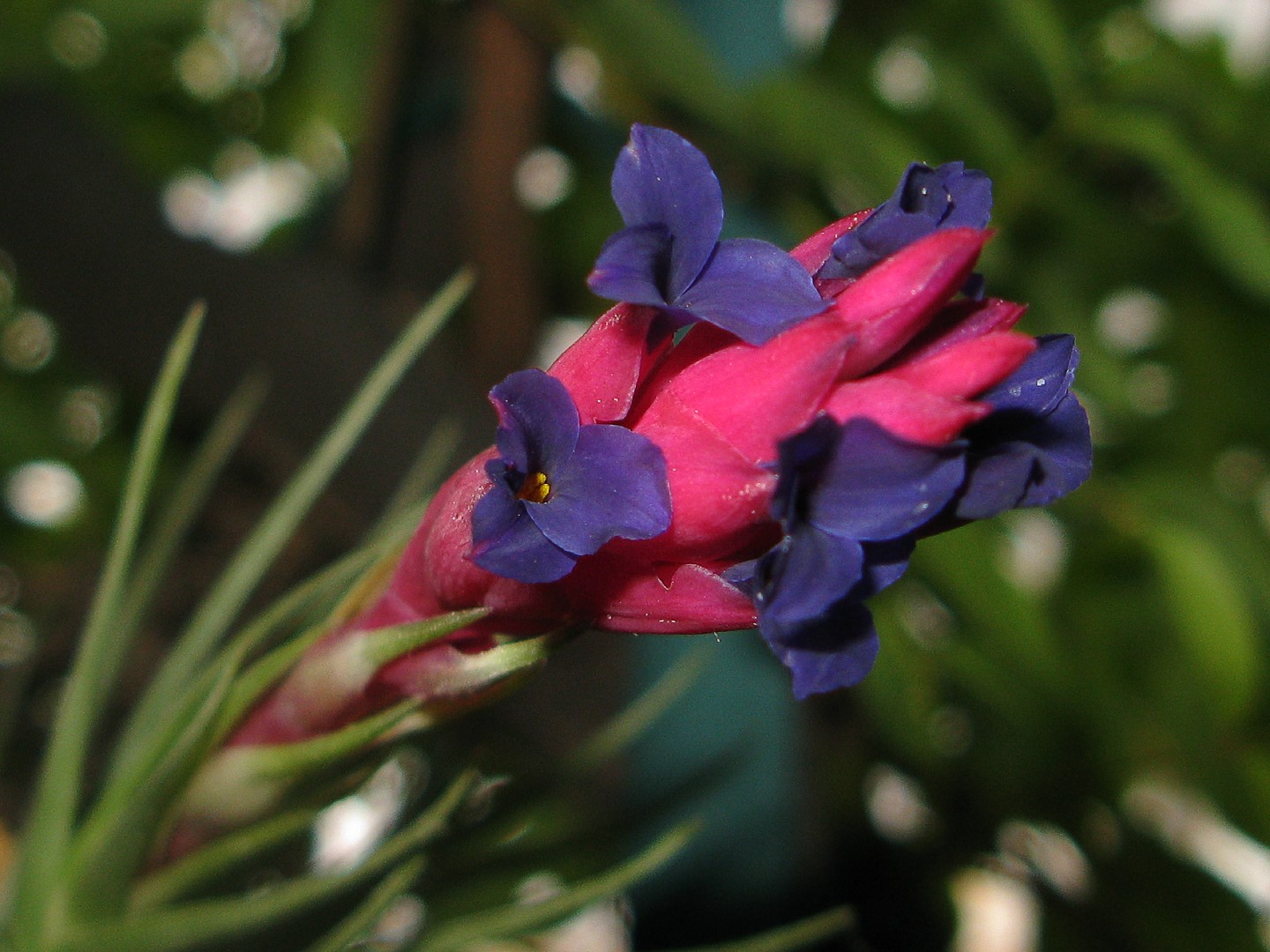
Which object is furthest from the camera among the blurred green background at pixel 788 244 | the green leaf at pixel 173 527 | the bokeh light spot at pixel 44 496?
the bokeh light spot at pixel 44 496

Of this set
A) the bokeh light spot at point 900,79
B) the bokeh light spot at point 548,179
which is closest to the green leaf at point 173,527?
the bokeh light spot at point 548,179

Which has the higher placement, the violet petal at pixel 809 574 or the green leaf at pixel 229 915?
the violet petal at pixel 809 574

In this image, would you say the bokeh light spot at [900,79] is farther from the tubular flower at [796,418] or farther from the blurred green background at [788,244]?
the tubular flower at [796,418]

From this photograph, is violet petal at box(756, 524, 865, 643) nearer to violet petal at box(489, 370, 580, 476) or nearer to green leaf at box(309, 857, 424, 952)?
violet petal at box(489, 370, 580, 476)

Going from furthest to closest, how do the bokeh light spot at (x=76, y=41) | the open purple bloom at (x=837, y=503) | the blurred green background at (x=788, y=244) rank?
the bokeh light spot at (x=76, y=41) → the blurred green background at (x=788, y=244) → the open purple bloom at (x=837, y=503)

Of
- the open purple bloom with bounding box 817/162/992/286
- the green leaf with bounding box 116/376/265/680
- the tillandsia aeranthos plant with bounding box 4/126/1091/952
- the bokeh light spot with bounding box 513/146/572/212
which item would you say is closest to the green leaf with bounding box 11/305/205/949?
the tillandsia aeranthos plant with bounding box 4/126/1091/952

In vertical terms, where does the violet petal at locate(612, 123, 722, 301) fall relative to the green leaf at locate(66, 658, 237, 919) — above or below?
above

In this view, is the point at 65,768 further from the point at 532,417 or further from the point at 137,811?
the point at 532,417
